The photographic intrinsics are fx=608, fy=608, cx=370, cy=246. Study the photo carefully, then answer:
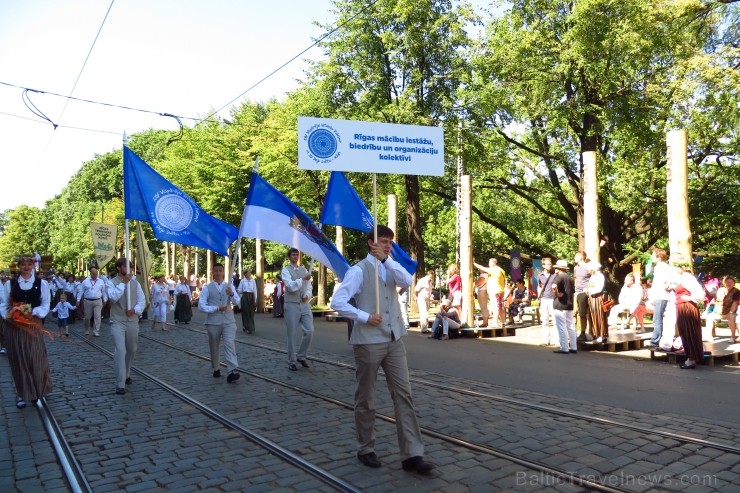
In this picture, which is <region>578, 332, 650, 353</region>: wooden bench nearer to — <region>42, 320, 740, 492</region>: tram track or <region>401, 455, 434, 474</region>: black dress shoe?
<region>42, 320, 740, 492</region>: tram track

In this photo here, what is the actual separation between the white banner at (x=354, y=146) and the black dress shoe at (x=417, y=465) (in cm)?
294

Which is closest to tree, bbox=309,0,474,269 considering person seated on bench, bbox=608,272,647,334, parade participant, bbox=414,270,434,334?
parade participant, bbox=414,270,434,334

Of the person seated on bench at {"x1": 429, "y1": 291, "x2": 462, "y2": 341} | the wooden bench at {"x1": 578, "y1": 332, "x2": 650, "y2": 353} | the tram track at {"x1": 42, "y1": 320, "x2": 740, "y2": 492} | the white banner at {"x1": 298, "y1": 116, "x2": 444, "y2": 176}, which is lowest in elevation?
the tram track at {"x1": 42, "y1": 320, "x2": 740, "y2": 492}

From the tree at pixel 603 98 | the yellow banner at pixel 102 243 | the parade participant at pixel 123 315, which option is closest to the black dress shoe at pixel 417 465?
the parade participant at pixel 123 315

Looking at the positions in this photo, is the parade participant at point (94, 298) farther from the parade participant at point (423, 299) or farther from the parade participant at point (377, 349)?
the parade participant at point (377, 349)

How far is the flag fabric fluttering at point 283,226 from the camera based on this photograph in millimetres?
9492

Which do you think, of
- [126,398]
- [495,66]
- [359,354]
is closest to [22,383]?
[126,398]

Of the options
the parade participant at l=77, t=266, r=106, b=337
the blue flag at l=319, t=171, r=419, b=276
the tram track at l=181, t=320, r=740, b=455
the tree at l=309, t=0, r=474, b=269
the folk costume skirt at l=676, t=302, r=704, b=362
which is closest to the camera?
the tram track at l=181, t=320, r=740, b=455

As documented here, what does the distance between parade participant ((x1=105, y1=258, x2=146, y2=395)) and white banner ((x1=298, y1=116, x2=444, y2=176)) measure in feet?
12.9

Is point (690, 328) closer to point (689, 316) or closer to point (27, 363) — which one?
point (689, 316)

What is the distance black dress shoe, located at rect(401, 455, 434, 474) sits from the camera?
4949 millimetres

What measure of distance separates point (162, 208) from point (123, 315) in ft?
5.70

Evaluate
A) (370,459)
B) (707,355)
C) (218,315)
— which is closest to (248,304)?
(218,315)

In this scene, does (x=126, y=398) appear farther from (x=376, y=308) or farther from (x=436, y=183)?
(x=436, y=183)
